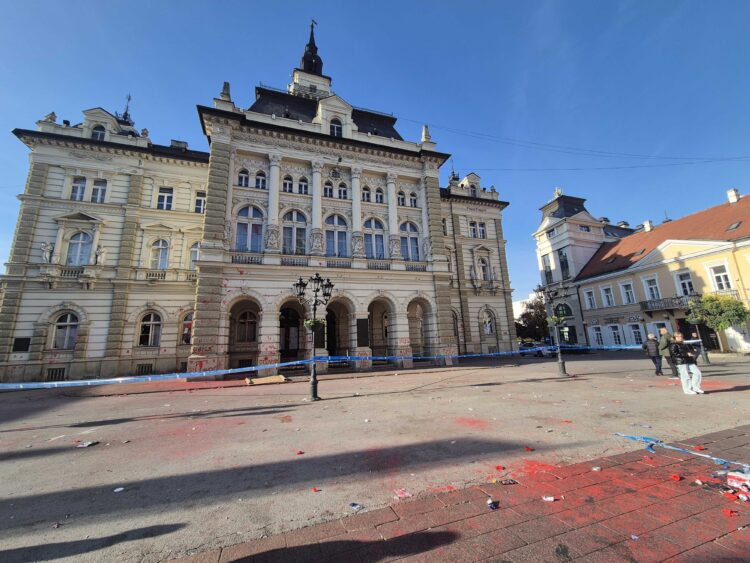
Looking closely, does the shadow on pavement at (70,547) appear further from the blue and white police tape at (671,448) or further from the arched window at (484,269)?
the arched window at (484,269)

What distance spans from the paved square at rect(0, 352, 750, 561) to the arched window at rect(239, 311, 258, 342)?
1417 centimetres

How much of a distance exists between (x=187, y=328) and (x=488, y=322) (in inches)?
965

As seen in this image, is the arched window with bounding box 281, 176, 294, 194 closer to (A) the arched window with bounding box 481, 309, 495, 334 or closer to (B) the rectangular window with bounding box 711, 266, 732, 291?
(A) the arched window with bounding box 481, 309, 495, 334

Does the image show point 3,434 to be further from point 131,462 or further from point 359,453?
point 359,453

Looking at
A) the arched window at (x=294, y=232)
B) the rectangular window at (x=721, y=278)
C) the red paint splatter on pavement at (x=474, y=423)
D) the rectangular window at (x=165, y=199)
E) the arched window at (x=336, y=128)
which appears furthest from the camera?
the rectangular window at (x=721, y=278)

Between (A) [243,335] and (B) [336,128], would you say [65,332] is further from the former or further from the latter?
(B) [336,128]

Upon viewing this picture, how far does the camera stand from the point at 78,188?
69.4 ft

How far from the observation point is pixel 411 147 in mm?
24891

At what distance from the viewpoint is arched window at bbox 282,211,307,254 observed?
68.2ft

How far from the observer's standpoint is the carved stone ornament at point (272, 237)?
778 inches

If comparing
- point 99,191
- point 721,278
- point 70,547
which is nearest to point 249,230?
point 99,191

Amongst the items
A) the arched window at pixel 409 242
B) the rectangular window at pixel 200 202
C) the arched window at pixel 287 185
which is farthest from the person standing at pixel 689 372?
the rectangular window at pixel 200 202

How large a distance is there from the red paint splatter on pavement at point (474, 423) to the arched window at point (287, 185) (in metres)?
18.6

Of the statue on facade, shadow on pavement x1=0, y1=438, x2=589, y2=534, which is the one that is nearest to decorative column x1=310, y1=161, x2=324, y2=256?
the statue on facade
